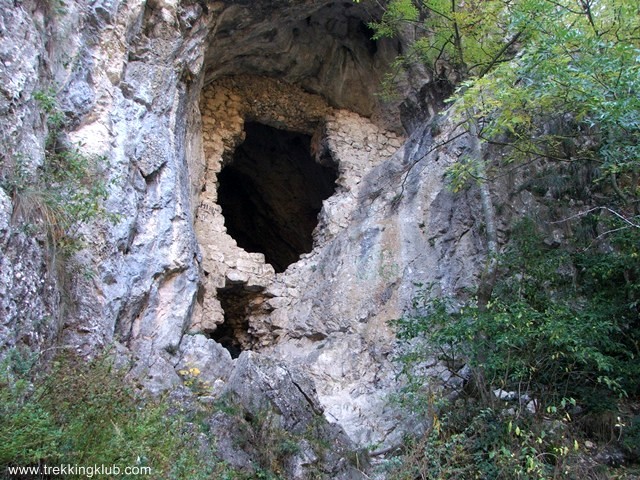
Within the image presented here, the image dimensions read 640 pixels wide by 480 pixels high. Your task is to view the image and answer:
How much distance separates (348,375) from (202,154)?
4058 mm

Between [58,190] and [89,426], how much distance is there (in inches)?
83.7

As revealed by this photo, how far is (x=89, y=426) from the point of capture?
371 cm

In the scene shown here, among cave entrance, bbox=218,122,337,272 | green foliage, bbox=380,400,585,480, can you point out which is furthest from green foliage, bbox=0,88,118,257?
cave entrance, bbox=218,122,337,272

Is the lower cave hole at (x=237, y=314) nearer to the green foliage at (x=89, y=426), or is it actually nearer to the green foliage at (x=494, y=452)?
the green foliage at (x=494, y=452)

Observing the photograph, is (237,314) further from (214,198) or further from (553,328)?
(553,328)

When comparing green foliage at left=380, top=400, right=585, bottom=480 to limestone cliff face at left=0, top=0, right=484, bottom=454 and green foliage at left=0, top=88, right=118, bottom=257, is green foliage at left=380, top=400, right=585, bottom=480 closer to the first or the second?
limestone cliff face at left=0, top=0, right=484, bottom=454

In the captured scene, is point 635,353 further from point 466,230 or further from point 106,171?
point 106,171

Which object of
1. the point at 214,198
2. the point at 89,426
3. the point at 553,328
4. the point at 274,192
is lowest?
the point at 89,426

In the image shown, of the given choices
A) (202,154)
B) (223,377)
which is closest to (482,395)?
(223,377)

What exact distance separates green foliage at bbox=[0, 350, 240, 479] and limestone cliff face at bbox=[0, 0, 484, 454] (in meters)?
0.50

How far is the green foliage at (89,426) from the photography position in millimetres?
3311

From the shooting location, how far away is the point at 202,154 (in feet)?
30.5

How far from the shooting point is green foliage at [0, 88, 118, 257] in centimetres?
457

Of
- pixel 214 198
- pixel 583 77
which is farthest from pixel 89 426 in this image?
pixel 214 198
